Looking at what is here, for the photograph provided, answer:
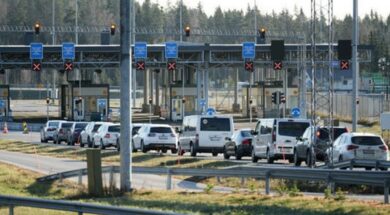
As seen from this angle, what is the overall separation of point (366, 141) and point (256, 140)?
24.0ft

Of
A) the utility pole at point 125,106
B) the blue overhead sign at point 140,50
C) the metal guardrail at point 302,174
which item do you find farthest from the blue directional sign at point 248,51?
the utility pole at point 125,106

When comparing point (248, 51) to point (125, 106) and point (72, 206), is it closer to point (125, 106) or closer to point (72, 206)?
point (125, 106)

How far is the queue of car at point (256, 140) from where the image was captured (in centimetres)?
3453

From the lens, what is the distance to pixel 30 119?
356ft

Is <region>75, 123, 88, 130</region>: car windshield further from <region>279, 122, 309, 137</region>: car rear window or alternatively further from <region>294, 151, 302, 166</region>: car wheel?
<region>294, 151, 302, 166</region>: car wheel

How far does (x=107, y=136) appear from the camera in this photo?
54.1 meters

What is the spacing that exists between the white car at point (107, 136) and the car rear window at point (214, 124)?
30.6 ft

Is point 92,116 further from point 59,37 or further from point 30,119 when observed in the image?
point 59,37

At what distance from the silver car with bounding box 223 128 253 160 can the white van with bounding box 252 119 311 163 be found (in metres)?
3.43

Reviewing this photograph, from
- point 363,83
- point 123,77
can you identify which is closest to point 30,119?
point 363,83

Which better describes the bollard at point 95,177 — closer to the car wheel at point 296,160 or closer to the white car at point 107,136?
the car wheel at point 296,160

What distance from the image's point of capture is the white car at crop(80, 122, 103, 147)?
57144 millimetres

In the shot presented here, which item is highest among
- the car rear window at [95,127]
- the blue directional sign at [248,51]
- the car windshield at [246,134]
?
the blue directional sign at [248,51]

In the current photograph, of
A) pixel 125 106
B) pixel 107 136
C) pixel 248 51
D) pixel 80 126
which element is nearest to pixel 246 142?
pixel 107 136
